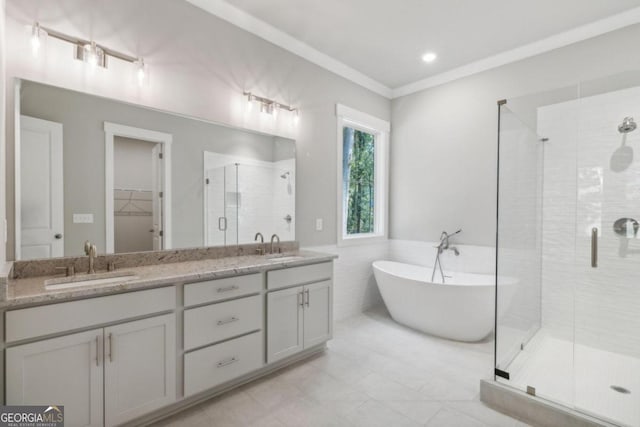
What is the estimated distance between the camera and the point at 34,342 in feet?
4.51

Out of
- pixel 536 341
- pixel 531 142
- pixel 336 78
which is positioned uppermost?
pixel 336 78

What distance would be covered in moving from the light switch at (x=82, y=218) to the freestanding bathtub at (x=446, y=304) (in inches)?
105

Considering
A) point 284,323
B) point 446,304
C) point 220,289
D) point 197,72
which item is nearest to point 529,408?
point 446,304

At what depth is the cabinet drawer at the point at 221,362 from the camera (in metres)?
1.86

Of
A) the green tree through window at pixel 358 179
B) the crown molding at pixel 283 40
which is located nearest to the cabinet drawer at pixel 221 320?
the green tree through window at pixel 358 179

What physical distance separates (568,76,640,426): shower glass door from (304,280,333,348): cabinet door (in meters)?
1.74

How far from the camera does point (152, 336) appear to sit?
5.60 ft

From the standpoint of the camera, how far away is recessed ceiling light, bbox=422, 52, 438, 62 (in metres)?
3.27

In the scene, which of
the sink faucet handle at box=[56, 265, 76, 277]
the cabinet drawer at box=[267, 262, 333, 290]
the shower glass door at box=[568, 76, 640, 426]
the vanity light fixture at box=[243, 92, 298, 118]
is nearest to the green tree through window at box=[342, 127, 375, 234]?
the vanity light fixture at box=[243, 92, 298, 118]

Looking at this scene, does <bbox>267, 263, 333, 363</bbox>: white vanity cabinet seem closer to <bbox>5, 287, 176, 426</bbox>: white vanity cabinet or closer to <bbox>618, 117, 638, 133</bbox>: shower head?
<bbox>5, 287, 176, 426</bbox>: white vanity cabinet

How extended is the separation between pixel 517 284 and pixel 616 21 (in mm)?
2435

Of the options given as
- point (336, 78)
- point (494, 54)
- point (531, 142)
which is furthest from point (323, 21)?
point (531, 142)

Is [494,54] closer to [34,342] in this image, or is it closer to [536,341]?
[536,341]

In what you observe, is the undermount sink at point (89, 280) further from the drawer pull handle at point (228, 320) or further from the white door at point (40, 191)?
the drawer pull handle at point (228, 320)
